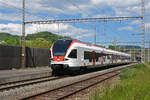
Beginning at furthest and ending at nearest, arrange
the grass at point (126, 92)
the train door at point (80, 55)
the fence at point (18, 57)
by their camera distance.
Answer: the fence at point (18, 57) < the train door at point (80, 55) < the grass at point (126, 92)

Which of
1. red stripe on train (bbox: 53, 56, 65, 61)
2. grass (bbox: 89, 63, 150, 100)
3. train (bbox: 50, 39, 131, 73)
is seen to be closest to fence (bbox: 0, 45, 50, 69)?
train (bbox: 50, 39, 131, 73)

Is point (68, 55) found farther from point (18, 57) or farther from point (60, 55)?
point (18, 57)

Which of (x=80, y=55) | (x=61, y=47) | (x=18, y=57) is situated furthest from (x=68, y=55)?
(x=18, y=57)

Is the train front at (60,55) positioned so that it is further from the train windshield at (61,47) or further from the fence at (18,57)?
the fence at (18,57)

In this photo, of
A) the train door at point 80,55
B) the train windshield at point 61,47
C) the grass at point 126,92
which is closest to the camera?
the grass at point 126,92

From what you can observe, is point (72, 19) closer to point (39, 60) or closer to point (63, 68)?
point (39, 60)

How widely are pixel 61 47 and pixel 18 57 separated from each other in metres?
10.5

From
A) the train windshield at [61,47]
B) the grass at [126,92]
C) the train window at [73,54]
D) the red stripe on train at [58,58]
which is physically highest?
the train windshield at [61,47]

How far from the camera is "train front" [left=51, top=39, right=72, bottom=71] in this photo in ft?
58.8

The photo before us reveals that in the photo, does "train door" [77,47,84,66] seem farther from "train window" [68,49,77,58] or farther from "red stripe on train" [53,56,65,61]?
"red stripe on train" [53,56,65,61]

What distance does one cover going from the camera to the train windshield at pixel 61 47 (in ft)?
59.8

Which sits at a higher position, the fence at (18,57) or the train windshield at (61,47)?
the train windshield at (61,47)

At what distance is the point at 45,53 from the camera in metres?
34.4

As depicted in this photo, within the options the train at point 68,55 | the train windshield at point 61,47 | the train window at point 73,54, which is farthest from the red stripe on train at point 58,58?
the train window at point 73,54
